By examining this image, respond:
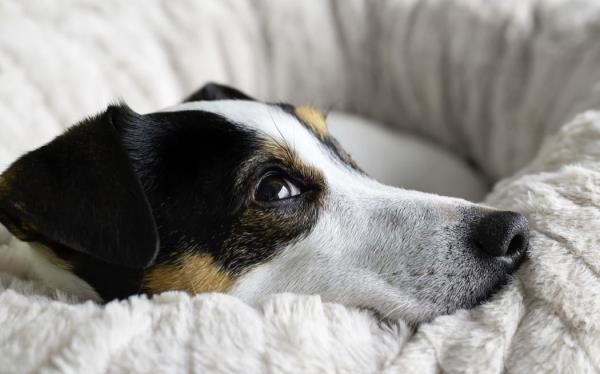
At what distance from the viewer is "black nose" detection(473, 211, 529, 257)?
1111mm

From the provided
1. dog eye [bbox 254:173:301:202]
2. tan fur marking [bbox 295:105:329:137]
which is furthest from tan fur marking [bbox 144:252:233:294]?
tan fur marking [bbox 295:105:329:137]

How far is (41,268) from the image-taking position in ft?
4.28

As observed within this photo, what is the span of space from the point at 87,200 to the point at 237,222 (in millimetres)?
264

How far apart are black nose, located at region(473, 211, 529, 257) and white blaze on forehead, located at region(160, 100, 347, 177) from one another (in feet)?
1.04

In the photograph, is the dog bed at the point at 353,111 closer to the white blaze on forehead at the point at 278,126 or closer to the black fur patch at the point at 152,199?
the black fur patch at the point at 152,199

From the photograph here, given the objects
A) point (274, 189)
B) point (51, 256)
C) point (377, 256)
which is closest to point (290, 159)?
point (274, 189)

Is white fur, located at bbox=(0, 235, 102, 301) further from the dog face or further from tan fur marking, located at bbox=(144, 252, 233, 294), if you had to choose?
tan fur marking, located at bbox=(144, 252, 233, 294)

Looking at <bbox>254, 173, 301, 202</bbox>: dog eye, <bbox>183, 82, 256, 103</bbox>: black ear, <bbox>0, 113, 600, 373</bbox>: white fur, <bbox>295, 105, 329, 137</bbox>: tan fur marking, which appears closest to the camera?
<bbox>0, 113, 600, 373</bbox>: white fur

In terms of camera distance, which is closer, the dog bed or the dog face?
the dog bed

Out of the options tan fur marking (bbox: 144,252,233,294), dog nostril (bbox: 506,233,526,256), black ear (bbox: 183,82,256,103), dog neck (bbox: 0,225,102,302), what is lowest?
dog nostril (bbox: 506,233,526,256)

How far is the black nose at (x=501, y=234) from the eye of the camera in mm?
1111

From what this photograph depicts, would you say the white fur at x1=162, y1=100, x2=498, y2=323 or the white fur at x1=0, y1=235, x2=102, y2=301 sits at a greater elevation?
the white fur at x1=0, y1=235, x2=102, y2=301

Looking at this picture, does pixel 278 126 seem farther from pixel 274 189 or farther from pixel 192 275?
pixel 192 275

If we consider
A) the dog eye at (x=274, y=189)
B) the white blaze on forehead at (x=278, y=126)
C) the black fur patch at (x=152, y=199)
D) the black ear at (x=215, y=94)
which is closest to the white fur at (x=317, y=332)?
the black fur patch at (x=152, y=199)
